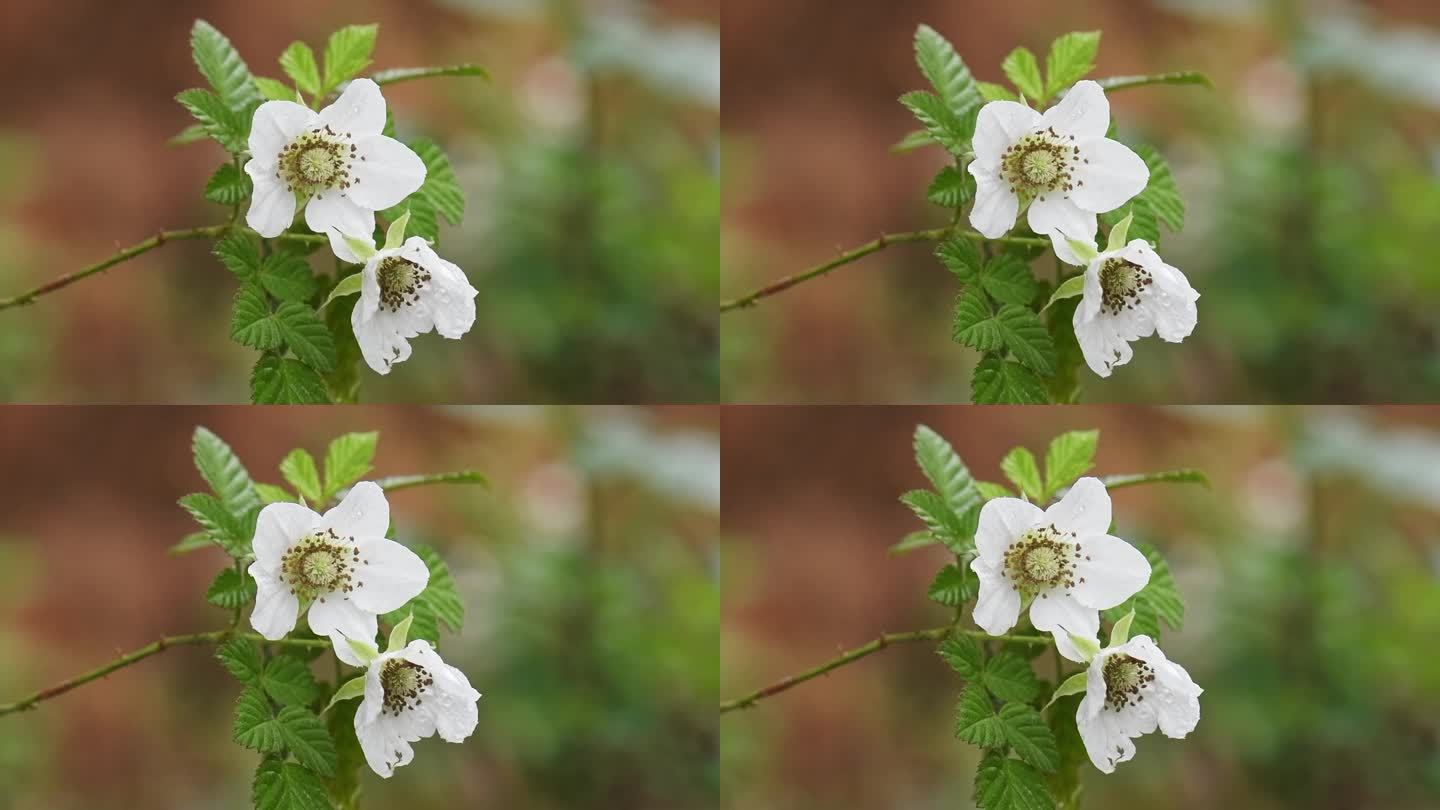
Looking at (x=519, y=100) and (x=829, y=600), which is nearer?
(x=829, y=600)

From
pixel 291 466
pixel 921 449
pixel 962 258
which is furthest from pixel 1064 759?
pixel 291 466

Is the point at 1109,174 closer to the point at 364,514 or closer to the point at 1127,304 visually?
the point at 1127,304

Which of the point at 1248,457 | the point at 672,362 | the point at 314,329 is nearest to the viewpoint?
the point at 314,329

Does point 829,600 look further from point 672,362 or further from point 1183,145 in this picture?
point 1183,145

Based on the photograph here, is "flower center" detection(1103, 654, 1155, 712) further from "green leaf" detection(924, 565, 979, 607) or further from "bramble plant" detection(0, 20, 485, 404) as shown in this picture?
"bramble plant" detection(0, 20, 485, 404)

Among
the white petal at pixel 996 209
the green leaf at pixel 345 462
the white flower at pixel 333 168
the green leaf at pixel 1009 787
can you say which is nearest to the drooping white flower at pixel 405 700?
the green leaf at pixel 345 462

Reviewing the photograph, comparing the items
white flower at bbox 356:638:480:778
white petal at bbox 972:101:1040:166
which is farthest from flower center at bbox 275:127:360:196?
white petal at bbox 972:101:1040:166
